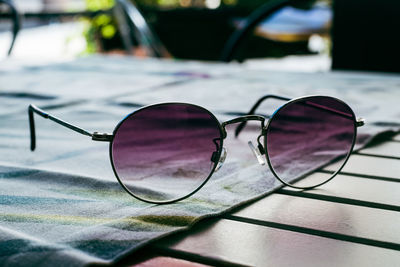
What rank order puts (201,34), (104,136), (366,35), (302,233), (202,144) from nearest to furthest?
(302,233)
(104,136)
(202,144)
(366,35)
(201,34)

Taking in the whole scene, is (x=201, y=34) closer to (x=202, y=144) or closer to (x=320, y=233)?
(x=202, y=144)

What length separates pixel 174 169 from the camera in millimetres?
721

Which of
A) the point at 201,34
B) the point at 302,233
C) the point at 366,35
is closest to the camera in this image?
the point at 302,233

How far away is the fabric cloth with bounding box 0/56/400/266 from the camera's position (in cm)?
51

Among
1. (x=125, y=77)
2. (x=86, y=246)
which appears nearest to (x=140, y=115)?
(x=86, y=246)

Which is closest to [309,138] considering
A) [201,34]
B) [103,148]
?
[103,148]

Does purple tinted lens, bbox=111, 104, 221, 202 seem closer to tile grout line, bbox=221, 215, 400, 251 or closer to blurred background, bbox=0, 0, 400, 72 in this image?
tile grout line, bbox=221, 215, 400, 251

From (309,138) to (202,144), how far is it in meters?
0.19

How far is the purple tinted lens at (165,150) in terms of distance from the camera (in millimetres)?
640

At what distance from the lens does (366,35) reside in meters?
1.84

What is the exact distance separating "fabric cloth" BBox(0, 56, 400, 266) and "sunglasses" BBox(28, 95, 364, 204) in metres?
0.02

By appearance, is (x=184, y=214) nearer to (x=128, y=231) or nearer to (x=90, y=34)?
(x=128, y=231)

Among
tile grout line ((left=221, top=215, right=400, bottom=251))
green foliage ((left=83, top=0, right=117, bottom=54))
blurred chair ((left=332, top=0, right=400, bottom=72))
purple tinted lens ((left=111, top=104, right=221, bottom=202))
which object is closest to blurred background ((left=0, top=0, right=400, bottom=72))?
green foliage ((left=83, top=0, right=117, bottom=54))

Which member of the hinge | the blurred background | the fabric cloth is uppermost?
the hinge
